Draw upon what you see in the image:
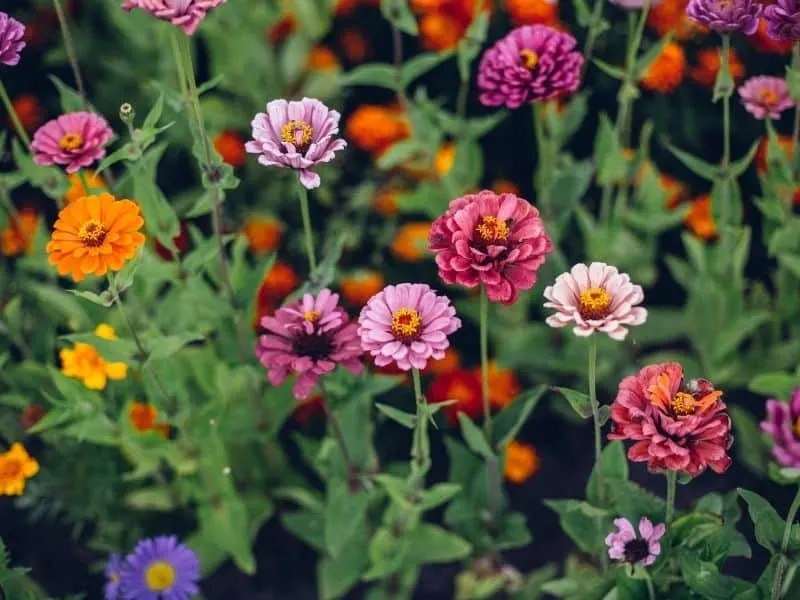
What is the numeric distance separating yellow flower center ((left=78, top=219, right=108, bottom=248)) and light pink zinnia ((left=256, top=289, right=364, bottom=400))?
30cm

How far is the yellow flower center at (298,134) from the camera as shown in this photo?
149cm

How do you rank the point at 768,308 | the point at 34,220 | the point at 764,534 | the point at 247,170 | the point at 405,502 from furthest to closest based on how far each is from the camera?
the point at 247,170, the point at 34,220, the point at 768,308, the point at 405,502, the point at 764,534

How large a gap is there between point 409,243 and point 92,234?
1.13 meters

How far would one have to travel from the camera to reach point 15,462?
188cm

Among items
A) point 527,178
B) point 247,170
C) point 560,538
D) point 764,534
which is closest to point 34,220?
point 247,170

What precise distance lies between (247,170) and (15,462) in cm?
125

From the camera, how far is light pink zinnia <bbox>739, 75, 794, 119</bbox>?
182 centimetres

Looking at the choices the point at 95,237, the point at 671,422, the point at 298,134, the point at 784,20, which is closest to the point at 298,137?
the point at 298,134

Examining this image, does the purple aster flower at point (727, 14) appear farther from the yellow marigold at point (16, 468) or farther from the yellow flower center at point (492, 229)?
the yellow marigold at point (16, 468)

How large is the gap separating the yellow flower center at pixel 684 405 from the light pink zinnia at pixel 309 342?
1.70ft

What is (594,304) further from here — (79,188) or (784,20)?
(79,188)

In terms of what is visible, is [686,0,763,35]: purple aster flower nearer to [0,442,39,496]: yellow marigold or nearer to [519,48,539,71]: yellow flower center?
[519,48,539,71]: yellow flower center

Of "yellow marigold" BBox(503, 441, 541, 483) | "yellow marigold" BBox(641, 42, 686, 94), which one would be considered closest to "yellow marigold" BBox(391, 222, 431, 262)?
"yellow marigold" BBox(503, 441, 541, 483)

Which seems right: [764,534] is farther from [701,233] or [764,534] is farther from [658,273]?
[658,273]
